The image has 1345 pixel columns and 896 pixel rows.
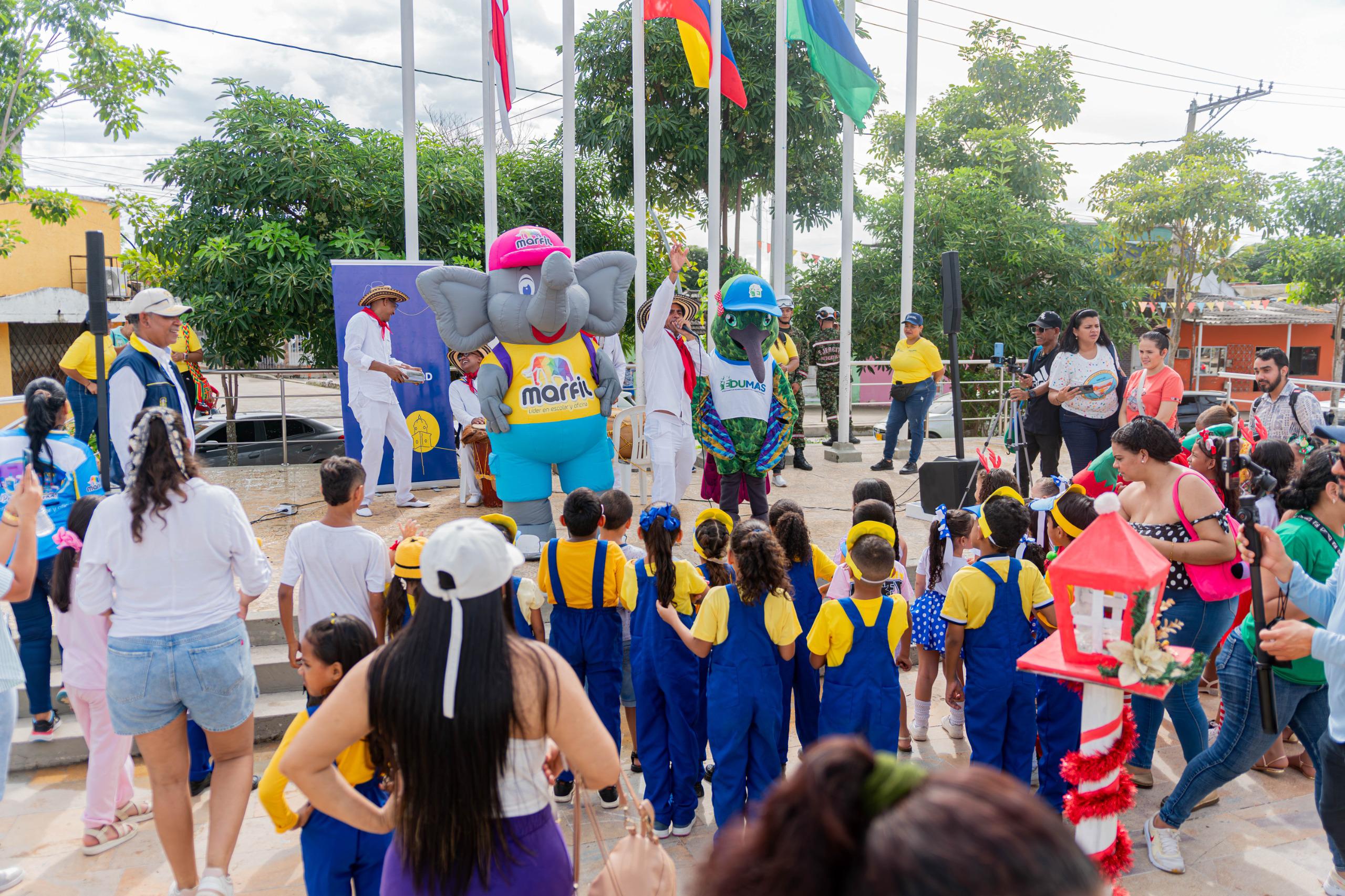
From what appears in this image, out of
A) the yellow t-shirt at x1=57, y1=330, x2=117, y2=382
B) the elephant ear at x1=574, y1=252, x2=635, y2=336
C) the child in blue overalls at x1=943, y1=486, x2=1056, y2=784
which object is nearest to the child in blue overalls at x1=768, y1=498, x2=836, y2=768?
the child in blue overalls at x1=943, y1=486, x2=1056, y2=784

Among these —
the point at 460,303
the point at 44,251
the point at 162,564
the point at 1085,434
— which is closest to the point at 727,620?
the point at 162,564

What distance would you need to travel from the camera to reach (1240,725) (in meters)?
3.23

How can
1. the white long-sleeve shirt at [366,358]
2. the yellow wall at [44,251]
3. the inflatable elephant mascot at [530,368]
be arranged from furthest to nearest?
the yellow wall at [44,251] < the white long-sleeve shirt at [366,358] < the inflatable elephant mascot at [530,368]

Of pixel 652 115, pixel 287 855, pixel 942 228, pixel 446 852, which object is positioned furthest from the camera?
pixel 942 228

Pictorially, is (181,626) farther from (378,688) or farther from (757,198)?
(757,198)

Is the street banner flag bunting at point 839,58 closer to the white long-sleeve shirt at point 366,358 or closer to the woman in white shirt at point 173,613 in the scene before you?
the white long-sleeve shirt at point 366,358

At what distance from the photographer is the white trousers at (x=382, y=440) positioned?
7.00m

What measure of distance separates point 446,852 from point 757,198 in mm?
17290

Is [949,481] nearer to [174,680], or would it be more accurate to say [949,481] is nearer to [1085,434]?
[1085,434]

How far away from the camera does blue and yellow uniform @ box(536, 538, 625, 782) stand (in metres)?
3.72

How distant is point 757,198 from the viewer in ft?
59.1

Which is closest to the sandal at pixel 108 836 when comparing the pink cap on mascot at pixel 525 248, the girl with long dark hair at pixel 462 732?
the girl with long dark hair at pixel 462 732

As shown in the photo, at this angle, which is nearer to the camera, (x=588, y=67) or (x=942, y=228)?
(x=588, y=67)

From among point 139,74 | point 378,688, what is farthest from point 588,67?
point 378,688
